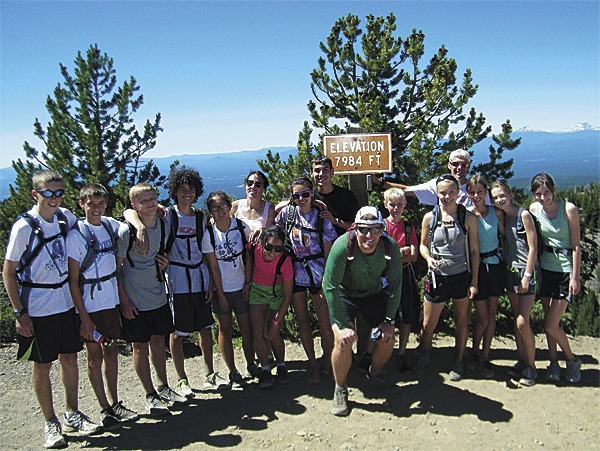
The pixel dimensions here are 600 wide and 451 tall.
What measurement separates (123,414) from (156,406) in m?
0.29

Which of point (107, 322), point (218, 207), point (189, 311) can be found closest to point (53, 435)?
point (107, 322)

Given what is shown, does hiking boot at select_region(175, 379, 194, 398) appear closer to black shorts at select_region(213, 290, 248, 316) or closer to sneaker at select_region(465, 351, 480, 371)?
black shorts at select_region(213, 290, 248, 316)

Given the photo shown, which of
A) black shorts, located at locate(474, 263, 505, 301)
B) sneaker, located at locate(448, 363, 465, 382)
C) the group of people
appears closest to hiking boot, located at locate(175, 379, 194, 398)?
the group of people

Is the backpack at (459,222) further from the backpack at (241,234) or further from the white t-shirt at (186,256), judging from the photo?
the white t-shirt at (186,256)

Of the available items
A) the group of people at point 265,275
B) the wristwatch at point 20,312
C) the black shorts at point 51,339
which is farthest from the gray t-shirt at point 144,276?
the wristwatch at point 20,312

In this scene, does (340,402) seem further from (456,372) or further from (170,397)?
(170,397)

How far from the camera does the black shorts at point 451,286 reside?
5078 millimetres

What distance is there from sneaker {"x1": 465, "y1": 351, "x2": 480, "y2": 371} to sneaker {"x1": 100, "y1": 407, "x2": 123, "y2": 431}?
3.55 meters

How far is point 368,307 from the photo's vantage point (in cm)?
480

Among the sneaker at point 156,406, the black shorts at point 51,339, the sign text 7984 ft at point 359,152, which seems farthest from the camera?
the sign text 7984 ft at point 359,152

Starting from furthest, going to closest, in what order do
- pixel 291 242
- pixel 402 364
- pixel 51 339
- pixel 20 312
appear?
pixel 402 364 < pixel 291 242 < pixel 51 339 < pixel 20 312

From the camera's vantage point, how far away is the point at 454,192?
486 cm

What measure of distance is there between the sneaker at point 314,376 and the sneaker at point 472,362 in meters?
1.61

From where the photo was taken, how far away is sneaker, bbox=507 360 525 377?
5250 mm
